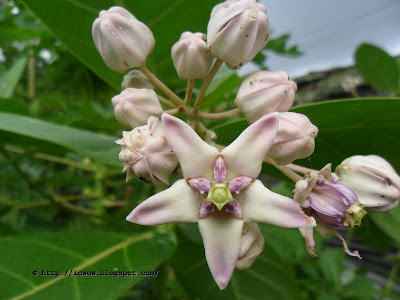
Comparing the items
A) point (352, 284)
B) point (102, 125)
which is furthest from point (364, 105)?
point (352, 284)

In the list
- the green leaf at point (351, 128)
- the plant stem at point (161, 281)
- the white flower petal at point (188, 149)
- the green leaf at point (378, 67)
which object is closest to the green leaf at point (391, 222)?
the green leaf at point (351, 128)

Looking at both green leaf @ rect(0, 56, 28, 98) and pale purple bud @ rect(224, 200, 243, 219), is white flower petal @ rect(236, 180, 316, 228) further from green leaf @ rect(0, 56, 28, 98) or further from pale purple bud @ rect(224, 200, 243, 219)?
green leaf @ rect(0, 56, 28, 98)

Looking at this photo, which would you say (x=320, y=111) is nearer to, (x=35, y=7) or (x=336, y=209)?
(x=336, y=209)

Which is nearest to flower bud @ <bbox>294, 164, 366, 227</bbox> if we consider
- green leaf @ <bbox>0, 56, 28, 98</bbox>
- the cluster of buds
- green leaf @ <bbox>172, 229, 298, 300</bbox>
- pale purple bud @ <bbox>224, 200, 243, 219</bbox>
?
the cluster of buds

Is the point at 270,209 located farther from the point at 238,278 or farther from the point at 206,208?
the point at 238,278

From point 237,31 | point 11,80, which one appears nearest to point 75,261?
point 237,31
